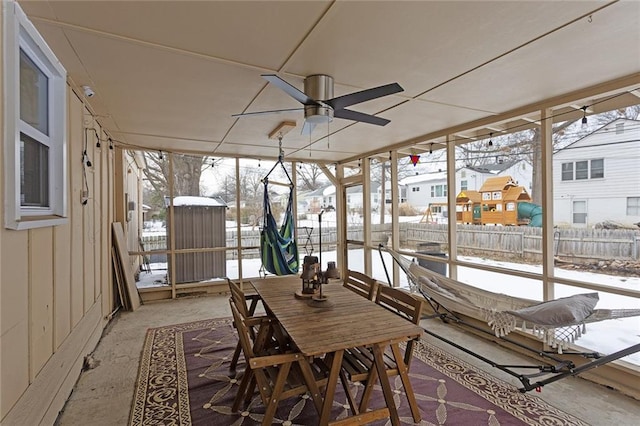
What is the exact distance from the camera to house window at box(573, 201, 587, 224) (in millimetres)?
2785

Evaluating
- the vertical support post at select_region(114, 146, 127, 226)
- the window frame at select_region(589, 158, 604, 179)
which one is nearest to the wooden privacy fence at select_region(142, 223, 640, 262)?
the window frame at select_region(589, 158, 604, 179)

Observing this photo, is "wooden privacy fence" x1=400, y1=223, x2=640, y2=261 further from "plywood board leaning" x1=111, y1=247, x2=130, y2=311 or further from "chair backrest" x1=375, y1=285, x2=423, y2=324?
"plywood board leaning" x1=111, y1=247, x2=130, y2=311

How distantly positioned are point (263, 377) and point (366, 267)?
371 cm

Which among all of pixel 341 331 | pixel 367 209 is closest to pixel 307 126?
pixel 341 331

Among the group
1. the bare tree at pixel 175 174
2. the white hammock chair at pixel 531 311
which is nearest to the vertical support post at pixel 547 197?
the white hammock chair at pixel 531 311

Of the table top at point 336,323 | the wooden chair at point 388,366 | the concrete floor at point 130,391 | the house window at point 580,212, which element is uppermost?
the house window at point 580,212

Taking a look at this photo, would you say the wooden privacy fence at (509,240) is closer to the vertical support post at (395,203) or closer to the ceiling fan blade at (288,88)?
the vertical support post at (395,203)

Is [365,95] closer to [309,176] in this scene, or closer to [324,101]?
[324,101]

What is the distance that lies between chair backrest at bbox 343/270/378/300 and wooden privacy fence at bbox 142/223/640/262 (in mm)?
1593

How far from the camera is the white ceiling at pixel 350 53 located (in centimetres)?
149

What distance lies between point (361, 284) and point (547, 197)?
1.89 metres

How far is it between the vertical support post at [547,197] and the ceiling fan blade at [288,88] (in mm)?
2227

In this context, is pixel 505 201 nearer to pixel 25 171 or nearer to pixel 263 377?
pixel 263 377

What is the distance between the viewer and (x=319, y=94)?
2.17 meters
